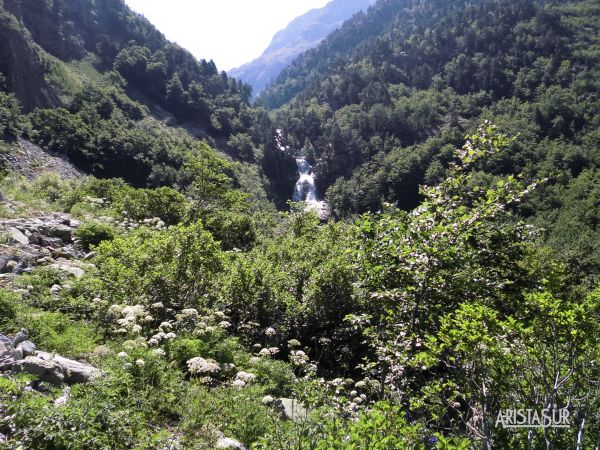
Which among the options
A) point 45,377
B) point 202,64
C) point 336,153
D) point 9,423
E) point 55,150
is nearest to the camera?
point 9,423

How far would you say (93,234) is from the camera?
1239cm

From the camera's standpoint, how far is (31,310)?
6.51 m

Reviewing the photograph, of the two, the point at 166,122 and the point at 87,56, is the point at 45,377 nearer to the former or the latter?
the point at 166,122

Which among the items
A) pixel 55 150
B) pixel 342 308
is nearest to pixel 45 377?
pixel 342 308

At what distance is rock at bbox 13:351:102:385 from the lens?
14.3 feet

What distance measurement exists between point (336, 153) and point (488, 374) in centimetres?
8898

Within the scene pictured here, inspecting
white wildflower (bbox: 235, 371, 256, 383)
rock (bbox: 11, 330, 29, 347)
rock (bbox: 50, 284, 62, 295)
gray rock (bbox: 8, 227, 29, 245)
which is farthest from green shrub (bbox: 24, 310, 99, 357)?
gray rock (bbox: 8, 227, 29, 245)

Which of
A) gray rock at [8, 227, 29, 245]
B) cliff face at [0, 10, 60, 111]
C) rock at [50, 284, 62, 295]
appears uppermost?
cliff face at [0, 10, 60, 111]

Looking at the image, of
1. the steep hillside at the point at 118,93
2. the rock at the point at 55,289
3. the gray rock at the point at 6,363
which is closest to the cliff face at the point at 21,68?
the steep hillside at the point at 118,93

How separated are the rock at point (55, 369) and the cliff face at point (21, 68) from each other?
174 feet

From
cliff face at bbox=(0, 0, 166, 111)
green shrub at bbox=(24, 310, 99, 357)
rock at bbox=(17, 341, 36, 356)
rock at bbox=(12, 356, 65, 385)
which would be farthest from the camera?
cliff face at bbox=(0, 0, 166, 111)

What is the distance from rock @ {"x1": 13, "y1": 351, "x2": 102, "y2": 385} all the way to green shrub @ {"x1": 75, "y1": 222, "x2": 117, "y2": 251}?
7.98 meters

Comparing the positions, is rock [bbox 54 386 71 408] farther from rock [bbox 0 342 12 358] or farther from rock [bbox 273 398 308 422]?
rock [bbox 273 398 308 422]

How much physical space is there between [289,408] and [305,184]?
82.0 meters
